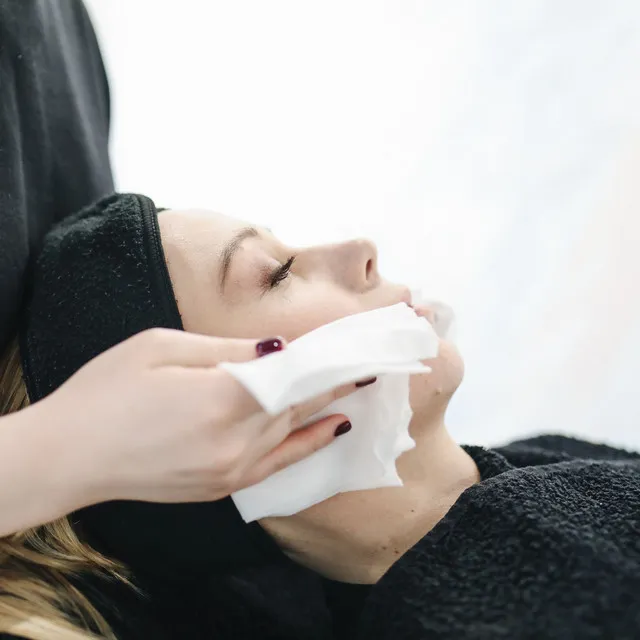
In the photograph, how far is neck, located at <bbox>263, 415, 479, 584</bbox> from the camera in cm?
73

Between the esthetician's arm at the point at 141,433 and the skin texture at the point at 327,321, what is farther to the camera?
the skin texture at the point at 327,321

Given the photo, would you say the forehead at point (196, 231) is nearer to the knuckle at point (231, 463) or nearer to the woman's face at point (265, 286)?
the woman's face at point (265, 286)

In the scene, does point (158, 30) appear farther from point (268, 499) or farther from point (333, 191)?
point (268, 499)

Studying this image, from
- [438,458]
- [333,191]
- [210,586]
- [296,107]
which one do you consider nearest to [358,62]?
[296,107]

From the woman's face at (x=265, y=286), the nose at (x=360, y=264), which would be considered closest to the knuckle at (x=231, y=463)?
the woman's face at (x=265, y=286)

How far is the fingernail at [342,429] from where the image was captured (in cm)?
61

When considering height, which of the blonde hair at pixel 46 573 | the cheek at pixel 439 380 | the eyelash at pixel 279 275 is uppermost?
the eyelash at pixel 279 275

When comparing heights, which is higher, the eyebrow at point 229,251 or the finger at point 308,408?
the eyebrow at point 229,251

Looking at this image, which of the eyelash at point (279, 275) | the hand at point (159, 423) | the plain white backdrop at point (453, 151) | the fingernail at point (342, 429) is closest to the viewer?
the hand at point (159, 423)

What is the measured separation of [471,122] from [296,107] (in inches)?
14.0

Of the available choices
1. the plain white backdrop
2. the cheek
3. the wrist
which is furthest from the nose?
the plain white backdrop

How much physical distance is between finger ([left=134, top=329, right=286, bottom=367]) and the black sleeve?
12.7 inches

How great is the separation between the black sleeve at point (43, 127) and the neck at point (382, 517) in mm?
433

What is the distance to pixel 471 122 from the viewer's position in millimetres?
1280
